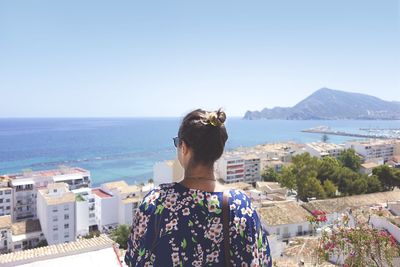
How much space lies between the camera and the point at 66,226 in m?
14.6

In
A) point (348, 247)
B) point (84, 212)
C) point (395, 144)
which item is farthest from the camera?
point (395, 144)

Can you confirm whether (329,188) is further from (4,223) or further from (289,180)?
(4,223)

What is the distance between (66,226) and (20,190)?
16.5 ft

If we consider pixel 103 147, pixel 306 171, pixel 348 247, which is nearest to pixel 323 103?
pixel 103 147

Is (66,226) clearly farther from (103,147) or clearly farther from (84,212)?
(103,147)

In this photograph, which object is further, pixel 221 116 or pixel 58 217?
pixel 58 217

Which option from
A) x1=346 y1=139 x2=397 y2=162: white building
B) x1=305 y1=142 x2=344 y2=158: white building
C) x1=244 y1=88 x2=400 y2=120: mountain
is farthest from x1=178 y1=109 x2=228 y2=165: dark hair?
x1=244 y1=88 x2=400 y2=120: mountain

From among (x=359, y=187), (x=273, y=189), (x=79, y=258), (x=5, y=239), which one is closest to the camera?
(x=79, y=258)

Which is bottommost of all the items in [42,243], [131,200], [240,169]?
[42,243]

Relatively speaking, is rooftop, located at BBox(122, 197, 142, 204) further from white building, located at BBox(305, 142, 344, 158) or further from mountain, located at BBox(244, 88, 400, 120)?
mountain, located at BBox(244, 88, 400, 120)

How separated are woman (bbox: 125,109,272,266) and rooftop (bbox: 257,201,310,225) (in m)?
10.2

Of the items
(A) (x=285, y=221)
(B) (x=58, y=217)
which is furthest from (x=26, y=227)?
(A) (x=285, y=221)

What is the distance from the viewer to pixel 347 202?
1289 centimetres

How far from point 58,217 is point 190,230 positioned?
1493 centimetres
